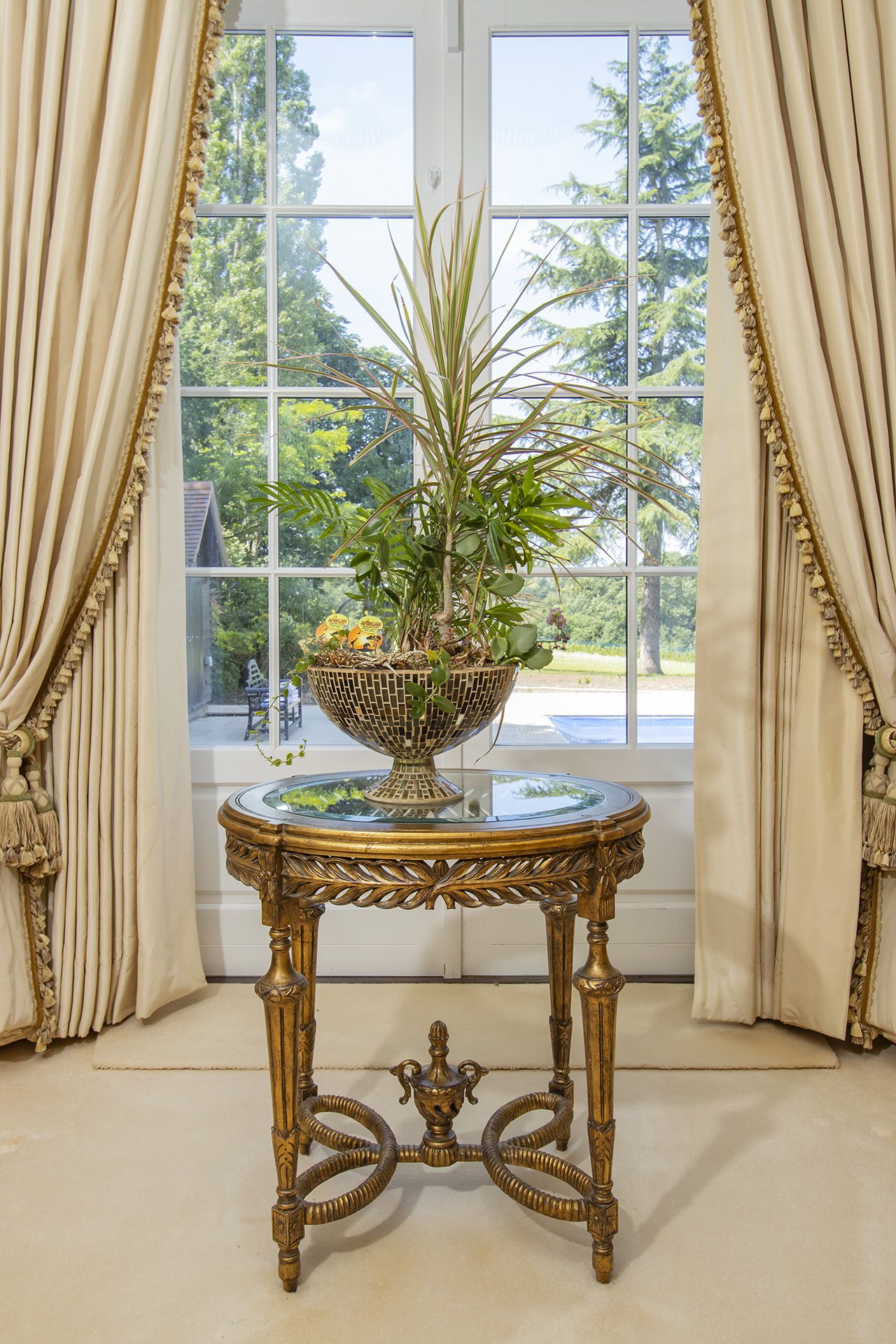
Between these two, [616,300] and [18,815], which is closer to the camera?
[18,815]

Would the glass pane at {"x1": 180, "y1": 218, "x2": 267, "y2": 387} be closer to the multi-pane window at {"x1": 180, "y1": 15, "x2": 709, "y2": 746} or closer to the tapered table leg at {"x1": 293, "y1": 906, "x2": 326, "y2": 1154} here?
the multi-pane window at {"x1": 180, "y1": 15, "x2": 709, "y2": 746}

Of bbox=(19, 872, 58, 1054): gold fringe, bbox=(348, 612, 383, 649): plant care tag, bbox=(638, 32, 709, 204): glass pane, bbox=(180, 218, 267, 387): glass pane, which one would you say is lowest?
bbox=(19, 872, 58, 1054): gold fringe

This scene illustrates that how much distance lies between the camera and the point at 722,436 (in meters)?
2.42

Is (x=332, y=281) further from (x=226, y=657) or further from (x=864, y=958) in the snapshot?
(x=864, y=958)

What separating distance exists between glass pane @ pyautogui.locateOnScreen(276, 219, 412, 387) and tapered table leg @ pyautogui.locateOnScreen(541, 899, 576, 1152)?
1604 millimetres

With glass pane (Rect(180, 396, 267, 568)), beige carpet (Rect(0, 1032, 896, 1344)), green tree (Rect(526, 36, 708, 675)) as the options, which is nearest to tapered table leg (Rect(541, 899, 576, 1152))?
beige carpet (Rect(0, 1032, 896, 1344))

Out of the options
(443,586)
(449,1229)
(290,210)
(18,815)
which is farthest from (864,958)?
(290,210)

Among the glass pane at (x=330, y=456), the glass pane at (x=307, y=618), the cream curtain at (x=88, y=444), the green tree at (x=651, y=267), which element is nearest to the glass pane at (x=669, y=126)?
the green tree at (x=651, y=267)

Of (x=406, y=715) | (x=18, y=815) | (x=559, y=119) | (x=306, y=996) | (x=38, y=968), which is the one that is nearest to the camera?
(x=406, y=715)

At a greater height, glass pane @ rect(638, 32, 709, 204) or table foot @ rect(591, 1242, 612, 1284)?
glass pane @ rect(638, 32, 709, 204)

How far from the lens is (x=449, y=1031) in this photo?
2.38 meters

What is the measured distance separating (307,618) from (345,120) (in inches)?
53.0

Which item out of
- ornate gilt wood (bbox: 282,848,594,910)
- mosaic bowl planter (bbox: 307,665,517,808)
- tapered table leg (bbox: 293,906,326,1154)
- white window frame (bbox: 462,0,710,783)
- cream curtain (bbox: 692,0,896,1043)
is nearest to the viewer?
ornate gilt wood (bbox: 282,848,594,910)

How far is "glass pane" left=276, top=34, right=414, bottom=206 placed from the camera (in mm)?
2652
